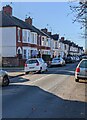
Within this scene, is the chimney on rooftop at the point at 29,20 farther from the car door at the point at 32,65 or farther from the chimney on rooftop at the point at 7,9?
the car door at the point at 32,65

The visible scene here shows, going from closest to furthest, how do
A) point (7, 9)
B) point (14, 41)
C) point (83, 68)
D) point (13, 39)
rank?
point (83, 68)
point (14, 41)
point (13, 39)
point (7, 9)

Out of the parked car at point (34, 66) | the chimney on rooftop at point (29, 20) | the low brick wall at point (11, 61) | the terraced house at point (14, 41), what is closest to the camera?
the parked car at point (34, 66)

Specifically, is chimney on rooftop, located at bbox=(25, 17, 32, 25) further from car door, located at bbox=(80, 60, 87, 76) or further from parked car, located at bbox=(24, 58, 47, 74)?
car door, located at bbox=(80, 60, 87, 76)

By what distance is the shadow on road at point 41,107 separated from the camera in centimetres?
950

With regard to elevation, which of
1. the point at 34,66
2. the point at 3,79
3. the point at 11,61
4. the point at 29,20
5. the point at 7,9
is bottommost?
the point at 3,79

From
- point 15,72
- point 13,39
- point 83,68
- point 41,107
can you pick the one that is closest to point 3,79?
point 83,68

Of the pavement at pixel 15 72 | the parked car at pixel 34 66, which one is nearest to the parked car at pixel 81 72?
the pavement at pixel 15 72

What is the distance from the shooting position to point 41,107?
1081 centimetres

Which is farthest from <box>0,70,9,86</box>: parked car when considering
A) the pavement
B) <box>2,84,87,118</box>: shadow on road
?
the pavement

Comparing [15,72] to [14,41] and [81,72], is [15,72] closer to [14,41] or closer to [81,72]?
[81,72]

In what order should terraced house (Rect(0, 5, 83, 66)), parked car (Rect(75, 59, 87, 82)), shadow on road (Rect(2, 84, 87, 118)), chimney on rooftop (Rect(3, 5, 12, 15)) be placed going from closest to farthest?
1. shadow on road (Rect(2, 84, 87, 118))
2. parked car (Rect(75, 59, 87, 82))
3. terraced house (Rect(0, 5, 83, 66))
4. chimney on rooftop (Rect(3, 5, 12, 15))

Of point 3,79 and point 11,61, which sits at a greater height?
point 11,61

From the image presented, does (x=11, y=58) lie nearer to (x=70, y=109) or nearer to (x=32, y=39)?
(x=32, y=39)

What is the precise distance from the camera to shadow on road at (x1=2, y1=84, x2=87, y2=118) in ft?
31.2
